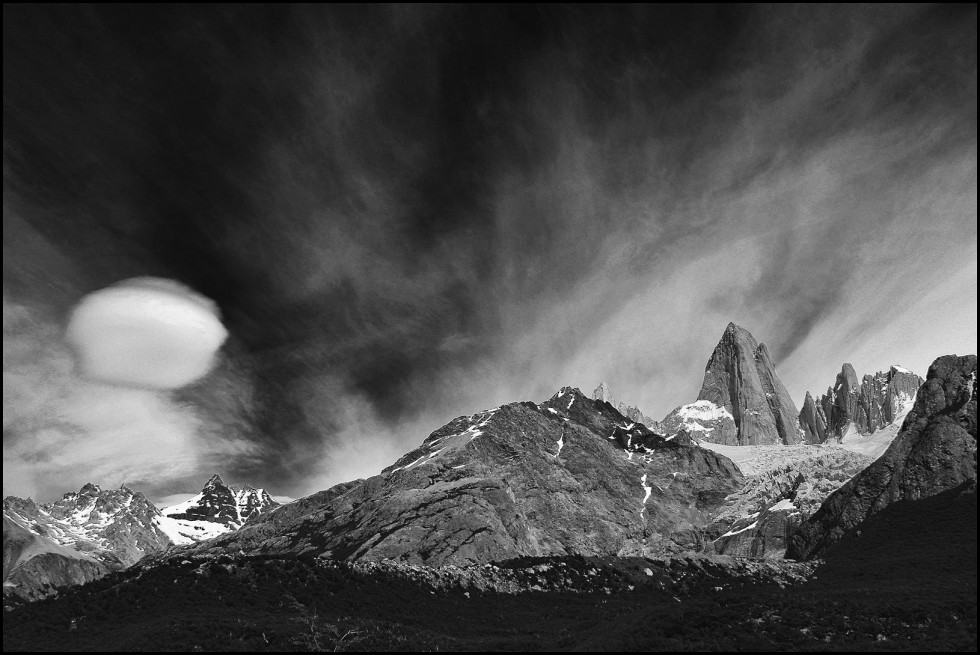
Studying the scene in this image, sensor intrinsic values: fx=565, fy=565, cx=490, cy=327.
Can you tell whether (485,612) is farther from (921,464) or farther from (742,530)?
(742,530)

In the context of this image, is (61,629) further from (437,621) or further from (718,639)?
(718,639)

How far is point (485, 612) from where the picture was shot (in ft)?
240

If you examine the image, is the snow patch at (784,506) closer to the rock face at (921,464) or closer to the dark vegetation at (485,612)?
the rock face at (921,464)

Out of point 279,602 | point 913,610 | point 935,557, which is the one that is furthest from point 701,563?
point 279,602

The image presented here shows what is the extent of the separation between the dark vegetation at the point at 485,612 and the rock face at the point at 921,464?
4167 cm

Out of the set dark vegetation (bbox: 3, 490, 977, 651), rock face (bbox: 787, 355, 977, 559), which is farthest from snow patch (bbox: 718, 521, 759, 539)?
dark vegetation (bbox: 3, 490, 977, 651)

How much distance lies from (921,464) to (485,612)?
11772 cm

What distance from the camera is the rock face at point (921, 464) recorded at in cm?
12825

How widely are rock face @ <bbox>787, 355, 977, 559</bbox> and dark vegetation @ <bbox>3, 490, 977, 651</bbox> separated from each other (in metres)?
41.7

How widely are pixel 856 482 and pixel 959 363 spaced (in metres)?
46.9

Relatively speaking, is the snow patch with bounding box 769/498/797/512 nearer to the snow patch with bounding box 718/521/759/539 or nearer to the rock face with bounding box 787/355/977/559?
the snow patch with bounding box 718/521/759/539

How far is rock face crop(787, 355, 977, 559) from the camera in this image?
128250mm

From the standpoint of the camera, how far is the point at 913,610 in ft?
166

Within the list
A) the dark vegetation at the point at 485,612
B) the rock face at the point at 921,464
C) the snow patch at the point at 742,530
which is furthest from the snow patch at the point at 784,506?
the dark vegetation at the point at 485,612
